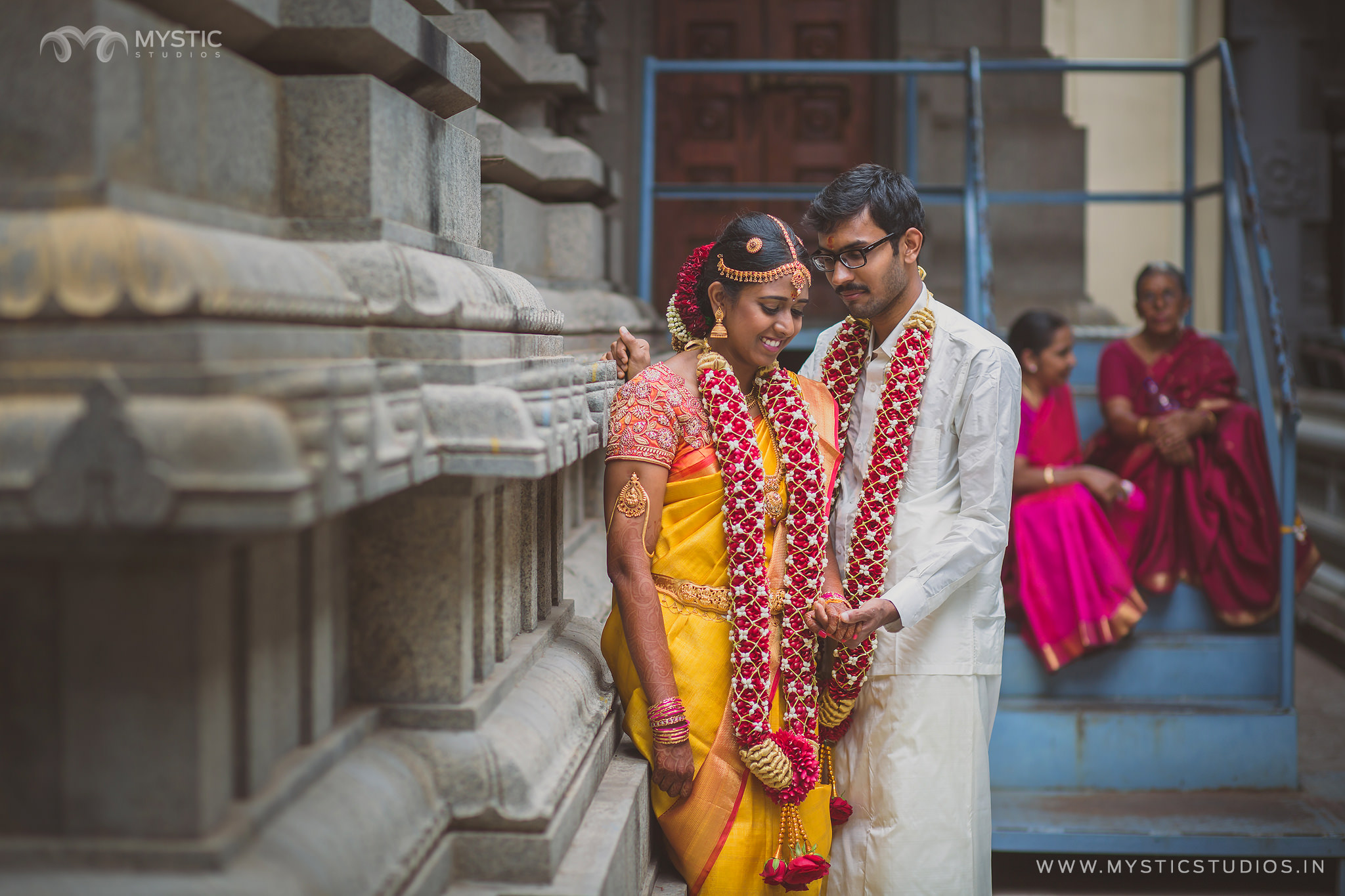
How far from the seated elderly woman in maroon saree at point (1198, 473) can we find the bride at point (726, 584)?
8.05 feet

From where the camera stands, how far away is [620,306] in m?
3.84

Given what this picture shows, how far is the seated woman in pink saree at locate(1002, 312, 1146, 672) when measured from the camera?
387 cm

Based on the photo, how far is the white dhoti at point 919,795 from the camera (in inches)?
93.0

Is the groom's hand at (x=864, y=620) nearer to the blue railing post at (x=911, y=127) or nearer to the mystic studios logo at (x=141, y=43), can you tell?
the mystic studios logo at (x=141, y=43)

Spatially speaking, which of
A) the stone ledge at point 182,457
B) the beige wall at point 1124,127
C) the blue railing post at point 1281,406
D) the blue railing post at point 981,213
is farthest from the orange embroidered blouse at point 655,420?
the beige wall at point 1124,127

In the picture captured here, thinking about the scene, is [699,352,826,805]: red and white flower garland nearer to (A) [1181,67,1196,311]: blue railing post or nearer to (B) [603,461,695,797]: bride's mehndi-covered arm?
(B) [603,461,695,797]: bride's mehndi-covered arm

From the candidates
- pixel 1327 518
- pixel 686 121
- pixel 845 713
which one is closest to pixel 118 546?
pixel 845 713

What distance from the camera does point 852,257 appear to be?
95.1 inches

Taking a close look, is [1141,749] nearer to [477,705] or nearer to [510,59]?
[477,705]

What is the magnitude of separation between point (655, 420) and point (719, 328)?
263 mm

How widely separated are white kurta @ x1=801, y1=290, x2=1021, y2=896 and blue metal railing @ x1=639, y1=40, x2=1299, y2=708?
1418 millimetres

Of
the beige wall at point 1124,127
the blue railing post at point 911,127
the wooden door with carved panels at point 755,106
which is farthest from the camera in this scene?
the beige wall at point 1124,127

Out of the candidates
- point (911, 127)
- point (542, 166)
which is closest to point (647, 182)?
point (542, 166)

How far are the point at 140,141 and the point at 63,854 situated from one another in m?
0.78
